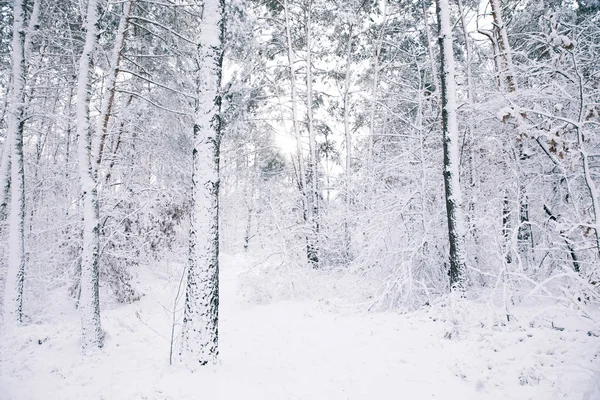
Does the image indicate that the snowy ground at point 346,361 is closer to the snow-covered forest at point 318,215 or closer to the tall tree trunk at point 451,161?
the snow-covered forest at point 318,215

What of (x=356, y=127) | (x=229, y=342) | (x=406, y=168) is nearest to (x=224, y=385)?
(x=229, y=342)

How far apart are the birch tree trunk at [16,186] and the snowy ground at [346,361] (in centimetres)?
107

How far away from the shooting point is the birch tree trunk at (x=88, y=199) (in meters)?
6.59

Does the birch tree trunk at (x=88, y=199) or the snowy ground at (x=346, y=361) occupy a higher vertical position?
the birch tree trunk at (x=88, y=199)

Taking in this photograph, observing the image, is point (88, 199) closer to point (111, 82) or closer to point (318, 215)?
point (111, 82)

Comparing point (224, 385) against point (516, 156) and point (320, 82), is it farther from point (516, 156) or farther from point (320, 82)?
point (320, 82)

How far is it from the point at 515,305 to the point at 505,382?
11.0 ft

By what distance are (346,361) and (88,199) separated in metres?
6.18

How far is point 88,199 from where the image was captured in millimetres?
6707

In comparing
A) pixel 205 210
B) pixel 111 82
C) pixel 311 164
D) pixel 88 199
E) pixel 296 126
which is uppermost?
pixel 296 126

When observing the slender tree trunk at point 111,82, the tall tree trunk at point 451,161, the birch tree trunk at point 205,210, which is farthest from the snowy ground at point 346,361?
the slender tree trunk at point 111,82

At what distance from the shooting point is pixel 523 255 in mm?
8383

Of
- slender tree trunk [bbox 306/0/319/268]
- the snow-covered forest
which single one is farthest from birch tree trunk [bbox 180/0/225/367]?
slender tree trunk [bbox 306/0/319/268]

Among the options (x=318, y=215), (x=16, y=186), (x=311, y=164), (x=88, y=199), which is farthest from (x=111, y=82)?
(x=318, y=215)
